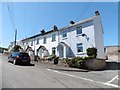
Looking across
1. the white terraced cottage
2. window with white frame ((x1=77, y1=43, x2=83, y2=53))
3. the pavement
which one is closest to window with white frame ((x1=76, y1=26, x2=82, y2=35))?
the white terraced cottage

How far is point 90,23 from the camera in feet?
80.1

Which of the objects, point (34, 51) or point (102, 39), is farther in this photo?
point (34, 51)

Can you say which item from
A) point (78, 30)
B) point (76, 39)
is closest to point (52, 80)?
point (76, 39)

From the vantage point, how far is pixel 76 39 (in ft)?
86.7

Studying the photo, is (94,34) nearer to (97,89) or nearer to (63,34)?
(63,34)

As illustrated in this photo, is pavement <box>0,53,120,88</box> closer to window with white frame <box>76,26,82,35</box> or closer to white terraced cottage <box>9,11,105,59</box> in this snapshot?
white terraced cottage <box>9,11,105,59</box>

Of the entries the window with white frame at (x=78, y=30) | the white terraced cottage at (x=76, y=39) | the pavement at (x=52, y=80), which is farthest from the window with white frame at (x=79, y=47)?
the pavement at (x=52, y=80)

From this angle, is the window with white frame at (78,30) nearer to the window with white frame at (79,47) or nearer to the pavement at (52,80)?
the window with white frame at (79,47)

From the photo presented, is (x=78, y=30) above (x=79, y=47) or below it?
above

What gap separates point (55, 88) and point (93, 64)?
40.7ft

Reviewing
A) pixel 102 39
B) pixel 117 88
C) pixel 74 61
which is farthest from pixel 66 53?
pixel 117 88

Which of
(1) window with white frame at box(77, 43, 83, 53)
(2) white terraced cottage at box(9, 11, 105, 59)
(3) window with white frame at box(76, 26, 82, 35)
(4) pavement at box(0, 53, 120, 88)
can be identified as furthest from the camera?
(3) window with white frame at box(76, 26, 82, 35)

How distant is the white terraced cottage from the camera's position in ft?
79.7

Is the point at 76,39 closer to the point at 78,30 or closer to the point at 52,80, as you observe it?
the point at 78,30
